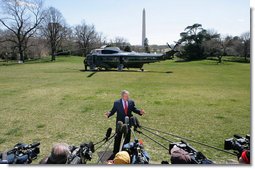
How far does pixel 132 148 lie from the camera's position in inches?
158

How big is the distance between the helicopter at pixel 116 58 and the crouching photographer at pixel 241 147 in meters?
18.4

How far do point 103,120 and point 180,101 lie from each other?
4.03 meters

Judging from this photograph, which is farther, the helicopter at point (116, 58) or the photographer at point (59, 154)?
the helicopter at point (116, 58)

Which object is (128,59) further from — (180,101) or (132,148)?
(132,148)

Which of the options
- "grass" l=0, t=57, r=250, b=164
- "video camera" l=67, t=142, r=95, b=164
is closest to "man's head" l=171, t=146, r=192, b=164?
"video camera" l=67, t=142, r=95, b=164

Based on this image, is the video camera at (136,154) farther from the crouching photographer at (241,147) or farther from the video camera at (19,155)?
the video camera at (19,155)

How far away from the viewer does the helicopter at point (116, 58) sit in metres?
23.2

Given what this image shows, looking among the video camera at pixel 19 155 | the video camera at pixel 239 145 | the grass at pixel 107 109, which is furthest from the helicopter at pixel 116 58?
the video camera at pixel 19 155

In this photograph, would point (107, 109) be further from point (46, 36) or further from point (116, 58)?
point (116, 58)

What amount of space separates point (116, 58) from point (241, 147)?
19.8 metres

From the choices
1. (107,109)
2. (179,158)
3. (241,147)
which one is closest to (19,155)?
(179,158)

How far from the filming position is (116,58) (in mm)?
23734

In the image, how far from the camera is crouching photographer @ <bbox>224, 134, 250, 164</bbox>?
12.8ft

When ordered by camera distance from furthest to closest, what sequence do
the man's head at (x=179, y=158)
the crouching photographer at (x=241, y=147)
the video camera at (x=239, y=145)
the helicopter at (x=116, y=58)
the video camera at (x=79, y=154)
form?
the helicopter at (x=116, y=58) → the video camera at (x=239, y=145) → the crouching photographer at (x=241, y=147) → the video camera at (x=79, y=154) → the man's head at (x=179, y=158)
